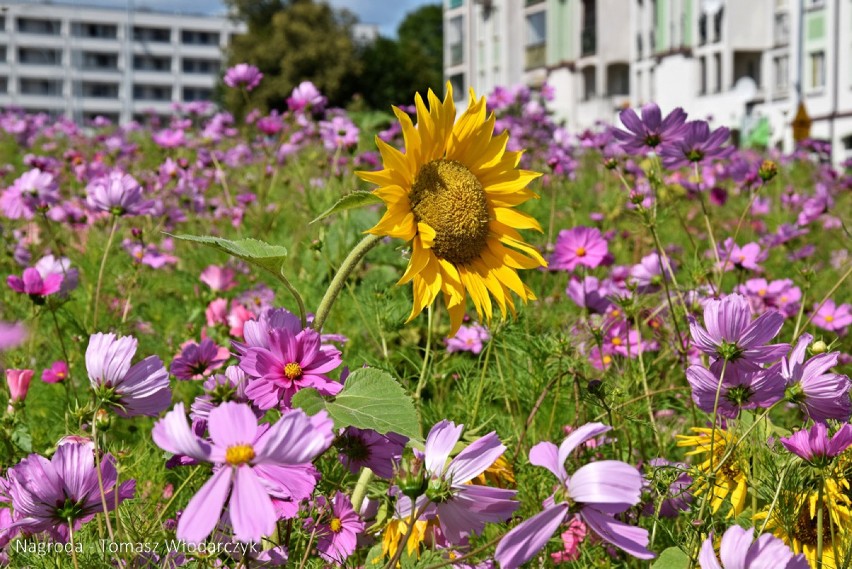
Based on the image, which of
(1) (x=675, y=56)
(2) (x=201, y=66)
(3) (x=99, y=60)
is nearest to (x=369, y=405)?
(1) (x=675, y=56)

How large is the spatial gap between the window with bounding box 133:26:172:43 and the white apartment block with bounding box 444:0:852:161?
38774 mm

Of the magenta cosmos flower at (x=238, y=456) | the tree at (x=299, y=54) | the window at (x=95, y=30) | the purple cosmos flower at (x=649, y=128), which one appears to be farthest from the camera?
the window at (x=95, y=30)

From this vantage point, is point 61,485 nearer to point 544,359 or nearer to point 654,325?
point 544,359

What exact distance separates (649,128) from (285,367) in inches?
39.6

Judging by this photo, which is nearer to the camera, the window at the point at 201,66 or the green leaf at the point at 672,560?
the green leaf at the point at 672,560

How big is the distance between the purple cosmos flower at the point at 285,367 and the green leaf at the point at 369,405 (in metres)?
0.02

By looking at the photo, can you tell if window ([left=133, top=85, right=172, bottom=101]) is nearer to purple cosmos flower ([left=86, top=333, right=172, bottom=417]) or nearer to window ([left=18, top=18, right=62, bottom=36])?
window ([left=18, top=18, right=62, bottom=36])

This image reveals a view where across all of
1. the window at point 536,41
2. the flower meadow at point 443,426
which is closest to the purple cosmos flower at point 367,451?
the flower meadow at point 443,426

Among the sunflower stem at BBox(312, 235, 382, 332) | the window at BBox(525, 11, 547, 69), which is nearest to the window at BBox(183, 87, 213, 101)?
the window at BBox(525, 11, 547, 69)

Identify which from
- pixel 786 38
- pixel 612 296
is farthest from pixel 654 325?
pixel 786 38

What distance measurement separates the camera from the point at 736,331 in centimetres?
98

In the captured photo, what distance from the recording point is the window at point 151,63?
61.2 metres

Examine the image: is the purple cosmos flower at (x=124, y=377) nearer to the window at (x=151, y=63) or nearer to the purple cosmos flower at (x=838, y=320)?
the purple cosmos flower at (x=838, y=320)

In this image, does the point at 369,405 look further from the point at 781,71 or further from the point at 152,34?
the point at 152,34
